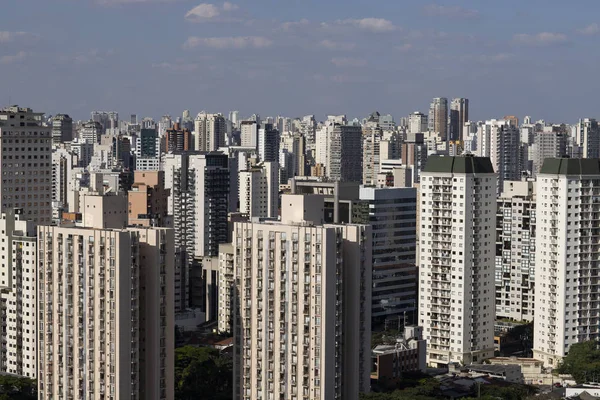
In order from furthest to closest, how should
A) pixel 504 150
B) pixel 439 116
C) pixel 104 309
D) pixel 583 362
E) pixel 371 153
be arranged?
pixel 439 116 < pixel 371 153 < pixel 504 150 < pixel 583 362 < pixel 104 309

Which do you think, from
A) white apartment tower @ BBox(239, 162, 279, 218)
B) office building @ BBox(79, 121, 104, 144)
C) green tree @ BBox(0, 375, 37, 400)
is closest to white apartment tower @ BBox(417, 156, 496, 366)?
green tree @ BBox(0, 375, 37, 400)

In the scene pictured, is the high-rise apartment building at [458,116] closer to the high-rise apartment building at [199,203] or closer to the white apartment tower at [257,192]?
the white apartment tower at [257,192]

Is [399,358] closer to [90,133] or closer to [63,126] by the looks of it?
[90,133]

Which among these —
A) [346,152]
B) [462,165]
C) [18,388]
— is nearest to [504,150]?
[346,152]

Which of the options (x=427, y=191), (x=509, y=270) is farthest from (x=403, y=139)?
(x=427, y=191)

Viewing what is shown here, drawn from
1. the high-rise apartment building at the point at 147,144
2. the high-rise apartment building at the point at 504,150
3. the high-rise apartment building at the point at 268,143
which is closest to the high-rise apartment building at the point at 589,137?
the high-rise apartment building at the point at 504,150

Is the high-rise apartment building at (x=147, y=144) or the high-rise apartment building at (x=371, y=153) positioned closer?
the high-rise apartment building at (x=371, y=153)

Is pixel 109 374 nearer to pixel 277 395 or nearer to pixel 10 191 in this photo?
pixel 277 395
